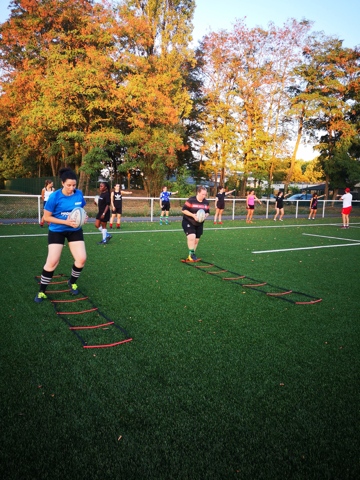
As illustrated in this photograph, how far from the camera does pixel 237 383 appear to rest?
10.6 ft

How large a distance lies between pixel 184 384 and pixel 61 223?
3187 mm

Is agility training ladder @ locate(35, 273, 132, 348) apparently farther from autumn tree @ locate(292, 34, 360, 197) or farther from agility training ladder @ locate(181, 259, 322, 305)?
autumn tree @ locate(292, 34, 360, 197)

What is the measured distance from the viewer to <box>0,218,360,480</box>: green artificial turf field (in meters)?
2.32

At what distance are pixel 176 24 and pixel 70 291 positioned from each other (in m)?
28.6

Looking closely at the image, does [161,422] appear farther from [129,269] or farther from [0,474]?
[129,269]

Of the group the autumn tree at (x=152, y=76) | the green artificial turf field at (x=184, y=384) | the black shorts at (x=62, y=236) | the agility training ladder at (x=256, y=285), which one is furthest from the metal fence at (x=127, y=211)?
the green artificial turf field at (x=184, y=384)

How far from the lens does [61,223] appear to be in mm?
5246

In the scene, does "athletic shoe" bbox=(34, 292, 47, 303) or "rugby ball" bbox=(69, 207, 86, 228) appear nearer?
"rugby ball" bbox=(69, 207, 86, 228)

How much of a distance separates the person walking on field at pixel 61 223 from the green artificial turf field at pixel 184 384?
68cm

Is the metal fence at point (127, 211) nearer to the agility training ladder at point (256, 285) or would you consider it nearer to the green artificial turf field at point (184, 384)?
the agility training ladder at point (256, 285)

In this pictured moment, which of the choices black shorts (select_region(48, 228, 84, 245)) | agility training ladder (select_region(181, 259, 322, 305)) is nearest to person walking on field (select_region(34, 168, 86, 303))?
black shorts (select_region(48, 228, 84, 245))

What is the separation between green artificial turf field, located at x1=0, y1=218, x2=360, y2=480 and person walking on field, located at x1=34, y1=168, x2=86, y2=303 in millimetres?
685

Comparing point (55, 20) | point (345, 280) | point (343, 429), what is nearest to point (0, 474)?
point (343, 429)

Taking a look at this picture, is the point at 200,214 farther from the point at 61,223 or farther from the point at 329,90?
the point at 329,90
